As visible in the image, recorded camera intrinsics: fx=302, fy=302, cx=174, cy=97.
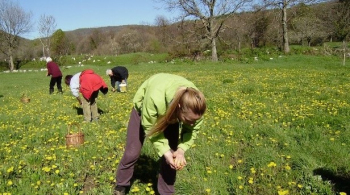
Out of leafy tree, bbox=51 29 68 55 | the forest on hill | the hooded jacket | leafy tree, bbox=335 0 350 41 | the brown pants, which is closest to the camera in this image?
the hooded jacket

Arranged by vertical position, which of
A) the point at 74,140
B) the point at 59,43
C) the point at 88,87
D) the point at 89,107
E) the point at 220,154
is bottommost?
the point at 220,154

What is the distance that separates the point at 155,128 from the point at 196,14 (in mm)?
29377

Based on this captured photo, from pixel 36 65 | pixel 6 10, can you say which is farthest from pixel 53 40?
pixel 6 10

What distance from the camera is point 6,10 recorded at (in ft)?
157

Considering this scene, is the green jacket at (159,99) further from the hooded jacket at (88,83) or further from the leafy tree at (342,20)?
the leafy tree at (342,20)

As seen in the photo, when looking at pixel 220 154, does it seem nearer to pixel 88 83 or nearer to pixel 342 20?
pixel 88 83

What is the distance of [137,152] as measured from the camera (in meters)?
3.41

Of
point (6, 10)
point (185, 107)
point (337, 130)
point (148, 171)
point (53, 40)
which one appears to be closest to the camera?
point (185, 107)

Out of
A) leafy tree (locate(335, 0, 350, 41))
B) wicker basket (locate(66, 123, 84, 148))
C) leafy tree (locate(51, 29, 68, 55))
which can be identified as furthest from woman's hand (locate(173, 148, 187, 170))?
leafy tree (locate(51, 29, 68, 55))

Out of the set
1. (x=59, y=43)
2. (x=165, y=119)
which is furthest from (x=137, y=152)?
(x=59, y=43)

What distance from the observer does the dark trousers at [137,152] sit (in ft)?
11.0

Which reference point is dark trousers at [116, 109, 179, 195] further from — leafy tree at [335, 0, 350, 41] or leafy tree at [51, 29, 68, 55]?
leafy tree at [51, 29, 68, 55]

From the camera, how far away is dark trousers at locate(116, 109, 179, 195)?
11.0 ft

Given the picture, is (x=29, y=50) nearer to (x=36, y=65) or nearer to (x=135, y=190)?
(x=36, y=65)
